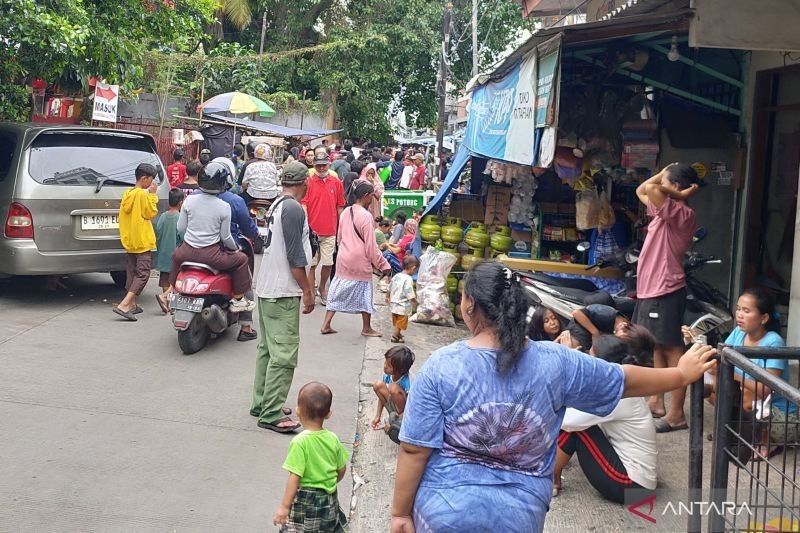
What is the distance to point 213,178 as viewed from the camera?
7.43 metres

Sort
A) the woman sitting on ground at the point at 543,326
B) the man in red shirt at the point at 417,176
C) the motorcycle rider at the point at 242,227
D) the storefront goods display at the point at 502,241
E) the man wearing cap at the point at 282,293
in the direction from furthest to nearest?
1. the man in red shirt at the point at 417,176
2. the storefront goods display at the point at 502,241
3. the motorcycle rider at the point at 242,227
4. the man wearing cap at the point at 282,293
5. the woman sitting on ground at the point at 543,326

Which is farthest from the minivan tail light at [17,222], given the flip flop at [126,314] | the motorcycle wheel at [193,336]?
the motorcycle wheel at [193,336]

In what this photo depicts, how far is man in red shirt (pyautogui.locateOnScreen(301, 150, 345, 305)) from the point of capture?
35.4ft

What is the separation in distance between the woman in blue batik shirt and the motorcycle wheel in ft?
17.3

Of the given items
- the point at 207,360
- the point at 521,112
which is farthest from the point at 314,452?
the point at 521,112

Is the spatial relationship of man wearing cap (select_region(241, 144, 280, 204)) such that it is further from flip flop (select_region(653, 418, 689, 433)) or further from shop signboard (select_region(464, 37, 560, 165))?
flip flop (select_region(653, 418, 689, 433))

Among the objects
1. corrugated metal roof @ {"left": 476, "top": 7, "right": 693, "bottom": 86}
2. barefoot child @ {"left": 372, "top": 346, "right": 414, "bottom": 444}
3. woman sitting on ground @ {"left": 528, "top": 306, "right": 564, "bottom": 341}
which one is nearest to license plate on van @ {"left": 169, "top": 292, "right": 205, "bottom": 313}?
barefoot child @ {"left": 372, "top": 346, "right": 414, "bottom": 444}

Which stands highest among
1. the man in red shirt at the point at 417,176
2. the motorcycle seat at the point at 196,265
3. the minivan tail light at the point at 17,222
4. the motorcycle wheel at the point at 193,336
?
the man in red shirt at the point at 417,176

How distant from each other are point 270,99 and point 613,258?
18.5m

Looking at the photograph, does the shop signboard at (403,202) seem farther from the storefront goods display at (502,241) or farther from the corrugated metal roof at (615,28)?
the corrugated metal roof at (615,28)

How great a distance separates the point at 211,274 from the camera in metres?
7.86

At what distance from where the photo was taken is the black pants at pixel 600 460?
5.07m

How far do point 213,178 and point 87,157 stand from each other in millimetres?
2658

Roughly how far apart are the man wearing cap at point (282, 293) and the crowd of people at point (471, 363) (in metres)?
0.01
